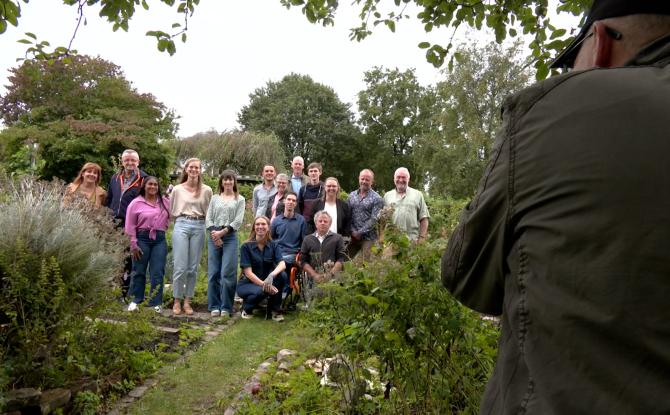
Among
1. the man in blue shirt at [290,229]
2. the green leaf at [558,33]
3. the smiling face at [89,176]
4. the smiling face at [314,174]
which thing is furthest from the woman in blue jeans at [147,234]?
the green leaf at [558,33]

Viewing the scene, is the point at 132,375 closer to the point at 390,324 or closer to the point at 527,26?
the point at 390,324

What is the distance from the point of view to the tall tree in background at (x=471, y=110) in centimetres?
3127

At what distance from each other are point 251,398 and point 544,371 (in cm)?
367

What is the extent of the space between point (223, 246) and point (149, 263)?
3.44ft

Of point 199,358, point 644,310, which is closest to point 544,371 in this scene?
point 644,310

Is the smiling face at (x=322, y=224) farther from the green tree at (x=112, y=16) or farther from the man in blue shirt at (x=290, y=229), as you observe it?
the green tree at (x=112, y=16)

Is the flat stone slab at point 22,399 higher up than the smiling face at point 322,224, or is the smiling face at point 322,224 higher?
the smiling face at point 322,224

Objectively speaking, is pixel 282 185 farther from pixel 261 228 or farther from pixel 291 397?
pixel 291 397

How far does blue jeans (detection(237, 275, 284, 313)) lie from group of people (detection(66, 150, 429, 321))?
1 centimetres

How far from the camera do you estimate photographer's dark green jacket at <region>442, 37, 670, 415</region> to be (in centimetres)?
95

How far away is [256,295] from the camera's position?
25.0 feet

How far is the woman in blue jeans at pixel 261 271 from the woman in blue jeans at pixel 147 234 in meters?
1.15

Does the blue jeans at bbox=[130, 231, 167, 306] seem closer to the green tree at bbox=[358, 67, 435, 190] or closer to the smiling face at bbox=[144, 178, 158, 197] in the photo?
the smiling face at bbox=[144, 178, 158, 197]

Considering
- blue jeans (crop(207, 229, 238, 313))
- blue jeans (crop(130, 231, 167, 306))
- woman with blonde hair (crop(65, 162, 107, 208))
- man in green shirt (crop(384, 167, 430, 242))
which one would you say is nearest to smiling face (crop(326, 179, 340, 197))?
man in green shirt (crop(384, 167, 430, 242))
